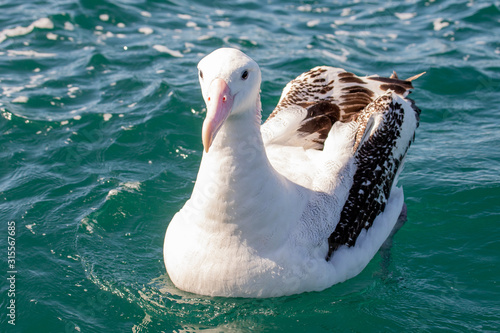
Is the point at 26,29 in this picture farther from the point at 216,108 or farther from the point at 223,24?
the point at 216,108

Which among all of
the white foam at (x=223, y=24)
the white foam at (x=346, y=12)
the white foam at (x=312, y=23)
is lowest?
the white foam at (x=223, y=24)

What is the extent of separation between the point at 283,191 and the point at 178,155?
12.1 feet

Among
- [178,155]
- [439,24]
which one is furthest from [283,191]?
[439,24]

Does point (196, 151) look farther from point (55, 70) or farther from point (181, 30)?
point (181, 30)

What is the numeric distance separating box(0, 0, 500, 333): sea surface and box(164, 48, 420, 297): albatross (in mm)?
355

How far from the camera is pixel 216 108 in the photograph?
4957mm

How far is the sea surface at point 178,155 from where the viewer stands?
20.6ft

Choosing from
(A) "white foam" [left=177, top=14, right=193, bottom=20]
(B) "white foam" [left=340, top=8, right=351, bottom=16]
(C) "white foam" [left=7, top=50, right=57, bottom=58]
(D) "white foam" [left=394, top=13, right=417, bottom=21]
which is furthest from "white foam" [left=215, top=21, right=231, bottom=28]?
(D) "white foam" [left=394, top=13, right=417, bottom=21]

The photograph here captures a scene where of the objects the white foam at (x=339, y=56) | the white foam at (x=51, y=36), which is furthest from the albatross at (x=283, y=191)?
the white foam at (x=51, y=36)

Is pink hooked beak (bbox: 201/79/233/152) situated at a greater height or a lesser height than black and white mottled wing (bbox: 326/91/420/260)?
A: greater

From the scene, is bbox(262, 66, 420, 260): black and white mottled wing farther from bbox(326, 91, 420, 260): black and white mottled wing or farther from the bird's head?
the bird's head

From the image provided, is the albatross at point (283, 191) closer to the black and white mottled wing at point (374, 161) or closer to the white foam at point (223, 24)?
the black and white mottled wing at point (374, 161)

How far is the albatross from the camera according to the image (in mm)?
5434

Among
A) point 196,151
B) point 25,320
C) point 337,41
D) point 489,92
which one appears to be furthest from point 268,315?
point 337,41
